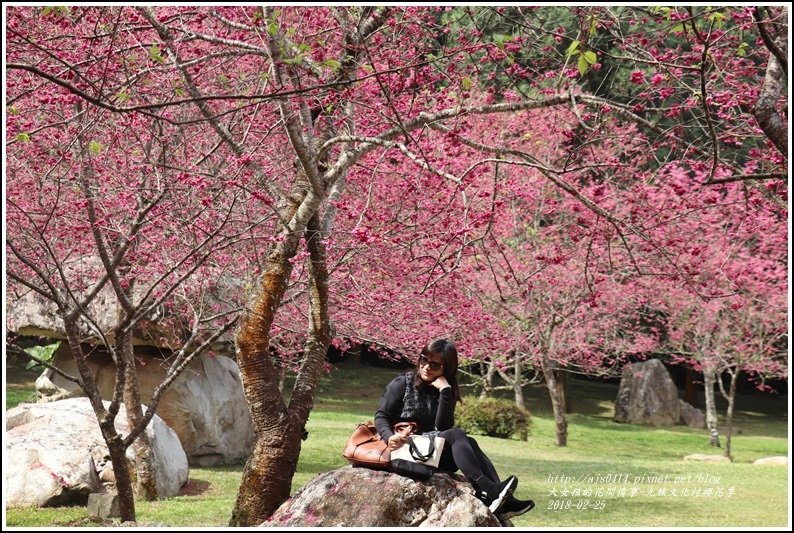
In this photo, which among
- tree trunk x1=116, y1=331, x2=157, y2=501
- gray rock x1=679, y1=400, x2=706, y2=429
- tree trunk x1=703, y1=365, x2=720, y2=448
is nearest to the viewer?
tree trunk x1=116, y1=331, x2=157, y2=501

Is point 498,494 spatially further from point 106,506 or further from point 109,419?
point 106,506

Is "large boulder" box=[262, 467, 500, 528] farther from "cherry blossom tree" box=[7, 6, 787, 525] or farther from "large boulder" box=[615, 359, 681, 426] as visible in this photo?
"large boulder" box=[615, 359, 681, 426]

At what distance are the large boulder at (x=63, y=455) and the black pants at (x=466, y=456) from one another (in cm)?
475

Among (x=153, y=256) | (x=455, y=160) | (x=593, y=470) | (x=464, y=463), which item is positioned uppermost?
(x=455, y=160)

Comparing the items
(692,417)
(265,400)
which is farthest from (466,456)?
(692,417)

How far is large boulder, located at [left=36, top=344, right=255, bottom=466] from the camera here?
1152 cm

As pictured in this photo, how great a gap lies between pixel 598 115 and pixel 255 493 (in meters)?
3.97

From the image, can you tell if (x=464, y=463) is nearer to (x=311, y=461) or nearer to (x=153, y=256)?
(x=153, y=256)

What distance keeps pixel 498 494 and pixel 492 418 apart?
12.3 meters

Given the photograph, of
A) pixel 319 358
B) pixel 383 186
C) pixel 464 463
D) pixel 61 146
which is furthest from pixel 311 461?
pixel 464 463

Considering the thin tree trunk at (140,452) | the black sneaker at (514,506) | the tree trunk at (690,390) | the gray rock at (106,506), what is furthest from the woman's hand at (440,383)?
the tree trunk at (690,390)

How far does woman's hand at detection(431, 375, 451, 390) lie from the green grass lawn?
10.5ft

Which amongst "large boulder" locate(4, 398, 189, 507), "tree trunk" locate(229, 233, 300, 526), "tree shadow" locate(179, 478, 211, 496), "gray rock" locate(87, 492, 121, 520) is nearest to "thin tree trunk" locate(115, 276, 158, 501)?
"large boulder" locate(4, 398, 189, 507)

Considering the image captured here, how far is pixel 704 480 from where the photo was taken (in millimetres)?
12539
